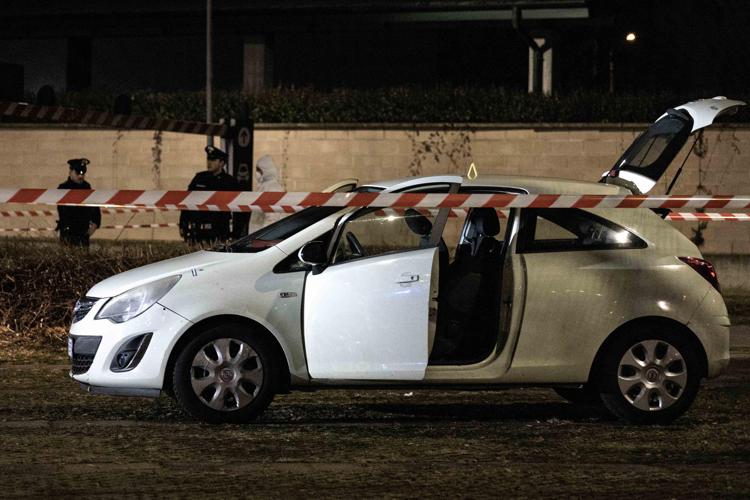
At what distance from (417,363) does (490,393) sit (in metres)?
1.90

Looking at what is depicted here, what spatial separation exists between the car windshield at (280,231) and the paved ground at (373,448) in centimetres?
108

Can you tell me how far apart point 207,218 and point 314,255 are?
1010 cm

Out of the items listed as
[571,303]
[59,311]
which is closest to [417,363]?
[571,303]

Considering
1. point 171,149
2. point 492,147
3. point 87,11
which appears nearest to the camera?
point 492,147

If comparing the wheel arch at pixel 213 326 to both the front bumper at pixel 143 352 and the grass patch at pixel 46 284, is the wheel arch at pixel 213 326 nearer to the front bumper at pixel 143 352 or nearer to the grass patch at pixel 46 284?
the front bumper at pixel 143 352

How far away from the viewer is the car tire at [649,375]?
29.7 ft

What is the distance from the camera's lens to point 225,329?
883 cm

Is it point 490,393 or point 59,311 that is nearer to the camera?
point 490,393

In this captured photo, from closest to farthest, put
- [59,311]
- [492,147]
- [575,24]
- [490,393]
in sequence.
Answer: [490,393] → [59,311] → [492,147] → [575,24]

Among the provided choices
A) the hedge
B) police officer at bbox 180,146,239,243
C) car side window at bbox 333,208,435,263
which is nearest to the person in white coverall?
the hedge

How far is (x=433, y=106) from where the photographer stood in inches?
1005

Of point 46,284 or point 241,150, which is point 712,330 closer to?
point 46,284

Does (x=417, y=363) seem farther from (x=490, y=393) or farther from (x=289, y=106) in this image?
(x=289, y=106)

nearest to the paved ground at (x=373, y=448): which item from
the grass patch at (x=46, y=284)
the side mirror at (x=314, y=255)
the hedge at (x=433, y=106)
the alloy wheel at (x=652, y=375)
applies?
the alloy wheel at (x=652, y=375)
